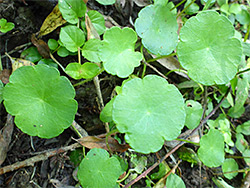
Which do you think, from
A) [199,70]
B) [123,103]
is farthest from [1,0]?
[199,70]

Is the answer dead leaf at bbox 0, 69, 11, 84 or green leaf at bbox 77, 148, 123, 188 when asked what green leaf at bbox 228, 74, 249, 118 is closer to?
green leaf at bbox 77, 148, 123, 188

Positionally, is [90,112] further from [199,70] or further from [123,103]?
[199,70]

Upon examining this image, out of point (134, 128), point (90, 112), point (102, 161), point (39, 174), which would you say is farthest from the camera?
point (90, 112)

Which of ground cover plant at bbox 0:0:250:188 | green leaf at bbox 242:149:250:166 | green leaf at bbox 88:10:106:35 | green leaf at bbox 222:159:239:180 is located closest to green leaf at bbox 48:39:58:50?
ground cover plant at bbox 0:0:250:188

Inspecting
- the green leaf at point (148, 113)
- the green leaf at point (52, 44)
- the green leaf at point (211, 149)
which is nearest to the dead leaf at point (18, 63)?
the green leaf at point (52, 44)

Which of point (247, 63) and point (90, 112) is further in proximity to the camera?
point (247, 63)

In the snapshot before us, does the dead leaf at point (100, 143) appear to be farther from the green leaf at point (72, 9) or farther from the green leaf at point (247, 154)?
the green leaf at point (247, 154)

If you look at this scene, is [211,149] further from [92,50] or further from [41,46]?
[41,46]
